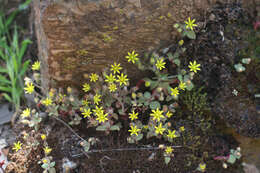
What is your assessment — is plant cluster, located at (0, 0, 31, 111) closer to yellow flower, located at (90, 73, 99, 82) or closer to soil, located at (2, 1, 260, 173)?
soil, located at (2, 1, 260, 173)

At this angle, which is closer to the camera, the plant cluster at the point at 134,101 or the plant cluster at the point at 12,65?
the plant cluster at the point at 134,101

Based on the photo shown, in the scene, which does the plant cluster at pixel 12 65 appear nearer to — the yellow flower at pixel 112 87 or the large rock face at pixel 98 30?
the large rock face at pixel 98 30

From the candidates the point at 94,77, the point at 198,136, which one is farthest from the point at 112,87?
the point at 198,136

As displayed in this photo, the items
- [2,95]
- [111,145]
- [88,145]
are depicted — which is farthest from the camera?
[2,95]

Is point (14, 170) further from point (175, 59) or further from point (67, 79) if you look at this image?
point (175, 59)

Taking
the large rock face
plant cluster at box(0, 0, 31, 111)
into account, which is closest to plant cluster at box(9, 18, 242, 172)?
the large rock face

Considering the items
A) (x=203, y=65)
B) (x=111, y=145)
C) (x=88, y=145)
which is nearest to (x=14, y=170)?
(x=88, y=145)

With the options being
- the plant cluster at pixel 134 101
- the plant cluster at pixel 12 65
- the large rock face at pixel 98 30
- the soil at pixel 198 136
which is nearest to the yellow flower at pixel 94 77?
the plant cluster at pixel 134 101

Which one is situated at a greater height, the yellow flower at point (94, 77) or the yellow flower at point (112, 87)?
the yellow flower at point (94, 77)
